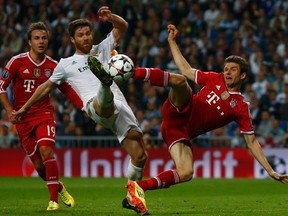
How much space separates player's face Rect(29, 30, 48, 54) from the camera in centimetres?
1214

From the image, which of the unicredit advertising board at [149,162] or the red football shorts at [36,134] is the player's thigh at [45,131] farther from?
the unicredit advertising board at [149,162]

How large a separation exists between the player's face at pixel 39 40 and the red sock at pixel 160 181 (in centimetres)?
283

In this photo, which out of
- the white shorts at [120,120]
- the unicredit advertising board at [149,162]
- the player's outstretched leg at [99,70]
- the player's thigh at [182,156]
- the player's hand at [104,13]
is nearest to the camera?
the player's outstretched leg at [99,70]

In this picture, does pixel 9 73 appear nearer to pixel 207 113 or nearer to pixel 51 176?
pixel 51 176

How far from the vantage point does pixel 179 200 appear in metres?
13.9

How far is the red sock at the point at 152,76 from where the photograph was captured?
10.1m

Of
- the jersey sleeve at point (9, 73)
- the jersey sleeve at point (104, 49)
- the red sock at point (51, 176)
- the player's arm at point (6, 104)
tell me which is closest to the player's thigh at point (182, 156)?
the jersey sleeve at point (104, 49)

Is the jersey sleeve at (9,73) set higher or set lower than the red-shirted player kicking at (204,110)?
higher

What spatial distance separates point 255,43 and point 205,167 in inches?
158

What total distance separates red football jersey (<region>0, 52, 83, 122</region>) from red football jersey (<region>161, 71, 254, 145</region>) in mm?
1964

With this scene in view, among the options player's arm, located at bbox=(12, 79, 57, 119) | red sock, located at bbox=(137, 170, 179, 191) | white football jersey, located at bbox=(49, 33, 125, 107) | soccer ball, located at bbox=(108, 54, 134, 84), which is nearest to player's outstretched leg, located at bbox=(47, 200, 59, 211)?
player's arm, located at bbox=(12, 79, 57, 119)

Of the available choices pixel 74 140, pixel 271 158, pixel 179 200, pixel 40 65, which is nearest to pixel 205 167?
pixel 271 158

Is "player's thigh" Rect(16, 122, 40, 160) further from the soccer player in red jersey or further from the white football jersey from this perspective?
the white football jersey

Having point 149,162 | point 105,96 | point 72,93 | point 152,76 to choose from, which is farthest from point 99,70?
point 149,162
